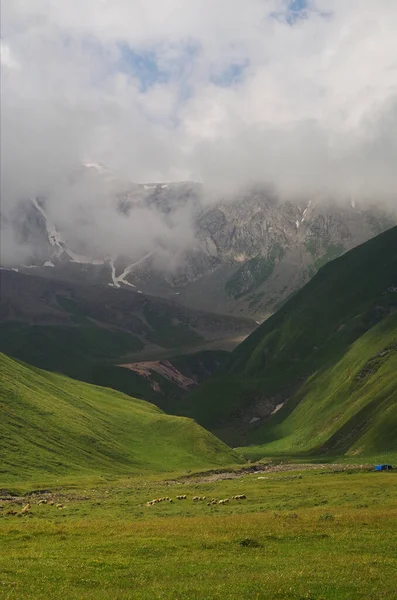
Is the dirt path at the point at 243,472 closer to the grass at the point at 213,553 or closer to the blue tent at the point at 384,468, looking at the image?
the blue tent at the point at 384,468

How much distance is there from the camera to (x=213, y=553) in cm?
3747

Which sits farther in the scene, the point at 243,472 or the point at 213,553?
the point at 243,472

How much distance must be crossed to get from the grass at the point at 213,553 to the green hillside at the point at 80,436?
185 ft

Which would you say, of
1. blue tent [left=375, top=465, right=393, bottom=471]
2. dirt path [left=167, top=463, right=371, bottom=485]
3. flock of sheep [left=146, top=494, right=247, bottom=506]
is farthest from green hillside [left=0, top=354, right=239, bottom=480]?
blue tent [left=375, top=465, right=393, bottom=471]

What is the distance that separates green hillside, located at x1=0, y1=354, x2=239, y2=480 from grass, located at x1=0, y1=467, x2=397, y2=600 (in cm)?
5642

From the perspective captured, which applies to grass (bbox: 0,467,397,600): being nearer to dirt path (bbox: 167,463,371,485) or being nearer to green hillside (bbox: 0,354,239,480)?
dirt path (bbox: 167,463,371,485)

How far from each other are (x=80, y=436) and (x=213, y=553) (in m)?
108

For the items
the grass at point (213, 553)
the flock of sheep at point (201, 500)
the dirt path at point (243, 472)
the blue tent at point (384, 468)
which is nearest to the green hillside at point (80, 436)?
the dirt path at point (243, 472)

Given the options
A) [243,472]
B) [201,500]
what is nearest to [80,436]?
[243,472]

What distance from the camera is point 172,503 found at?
74.3 metres

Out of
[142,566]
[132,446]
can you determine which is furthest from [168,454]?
[142,566]

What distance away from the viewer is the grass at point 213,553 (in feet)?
94.0

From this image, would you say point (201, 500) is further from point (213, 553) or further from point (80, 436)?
point (80, 436)

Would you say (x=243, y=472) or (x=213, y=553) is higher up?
(x=213, y=553)
